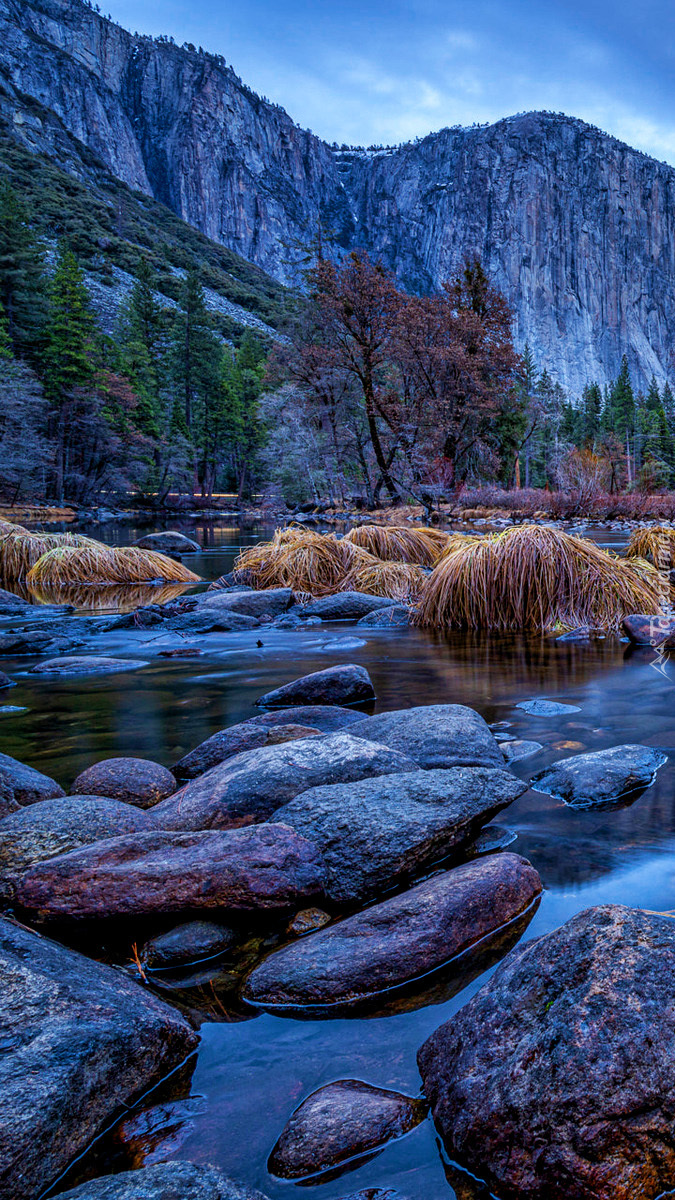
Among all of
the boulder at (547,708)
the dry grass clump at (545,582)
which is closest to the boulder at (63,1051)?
the boulder at (547,708)

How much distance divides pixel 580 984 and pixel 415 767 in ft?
4.39

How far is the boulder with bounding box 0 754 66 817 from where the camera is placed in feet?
7.63

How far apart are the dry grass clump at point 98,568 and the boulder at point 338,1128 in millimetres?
9811

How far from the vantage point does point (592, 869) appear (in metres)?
1.93

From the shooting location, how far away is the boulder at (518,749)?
113 inches

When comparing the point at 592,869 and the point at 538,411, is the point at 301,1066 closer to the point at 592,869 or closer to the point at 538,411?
the point at 592,869

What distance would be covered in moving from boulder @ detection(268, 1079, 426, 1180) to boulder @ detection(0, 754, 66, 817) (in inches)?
61.6

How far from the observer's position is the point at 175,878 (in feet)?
5.49

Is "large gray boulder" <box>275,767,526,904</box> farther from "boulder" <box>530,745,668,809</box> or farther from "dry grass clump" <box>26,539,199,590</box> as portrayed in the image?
"dry grass clump" <box>26,539,199,590</box>

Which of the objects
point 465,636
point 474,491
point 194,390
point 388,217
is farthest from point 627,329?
point 465,636

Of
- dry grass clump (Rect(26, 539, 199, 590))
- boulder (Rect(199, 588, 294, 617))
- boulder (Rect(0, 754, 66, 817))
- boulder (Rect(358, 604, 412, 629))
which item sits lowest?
boulder (Rect(0, 754, 66, 817))

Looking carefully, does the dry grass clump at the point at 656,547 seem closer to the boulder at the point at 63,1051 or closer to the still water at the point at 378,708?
the still water at the point at 378,708

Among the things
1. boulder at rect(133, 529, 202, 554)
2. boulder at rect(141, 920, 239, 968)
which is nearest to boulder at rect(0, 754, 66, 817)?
boulder at rect(141, 920, 239, 968)

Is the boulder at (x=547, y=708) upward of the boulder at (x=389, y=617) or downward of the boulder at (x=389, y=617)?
downward
